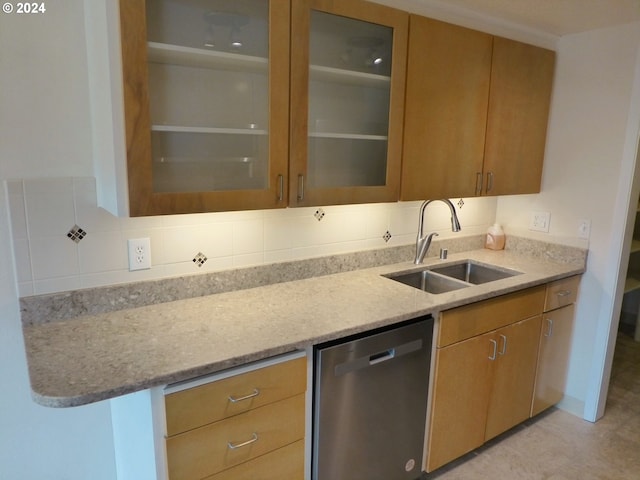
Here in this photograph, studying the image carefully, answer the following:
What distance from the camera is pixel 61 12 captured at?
1457 mm

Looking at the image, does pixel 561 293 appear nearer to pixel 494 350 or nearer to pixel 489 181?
pixel 494 350

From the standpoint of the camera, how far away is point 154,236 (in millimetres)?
1724

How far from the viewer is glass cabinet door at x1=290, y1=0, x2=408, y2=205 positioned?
1.64 m

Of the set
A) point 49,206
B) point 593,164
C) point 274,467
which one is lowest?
point 274,467

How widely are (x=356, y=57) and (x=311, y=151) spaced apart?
0.44 meters

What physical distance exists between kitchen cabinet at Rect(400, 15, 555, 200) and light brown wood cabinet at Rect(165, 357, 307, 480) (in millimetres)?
1020

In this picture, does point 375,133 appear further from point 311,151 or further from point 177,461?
point 177,461

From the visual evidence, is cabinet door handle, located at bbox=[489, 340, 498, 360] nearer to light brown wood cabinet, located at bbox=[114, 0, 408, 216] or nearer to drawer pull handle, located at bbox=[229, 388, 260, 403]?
light brown wood cabinet, located at bbox=[114, 0, 408, 216]

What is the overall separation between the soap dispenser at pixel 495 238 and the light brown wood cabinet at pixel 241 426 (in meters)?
1.79

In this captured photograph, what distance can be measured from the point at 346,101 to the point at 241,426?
4.27ft

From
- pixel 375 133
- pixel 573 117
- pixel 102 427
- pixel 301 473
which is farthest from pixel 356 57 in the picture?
pixel 102 427

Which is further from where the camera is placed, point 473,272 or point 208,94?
point 473,272

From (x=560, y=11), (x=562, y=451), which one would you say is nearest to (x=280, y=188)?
(x=560, y=11)

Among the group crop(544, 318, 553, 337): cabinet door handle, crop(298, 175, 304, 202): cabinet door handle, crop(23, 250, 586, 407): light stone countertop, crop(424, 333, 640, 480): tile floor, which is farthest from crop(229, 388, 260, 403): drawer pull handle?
crop(544, 318, 553, 337): cabinet door handle
